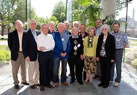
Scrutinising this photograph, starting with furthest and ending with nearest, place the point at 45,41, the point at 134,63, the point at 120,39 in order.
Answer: the point at 134,63 < the point at 120,39 < the point at 45,41

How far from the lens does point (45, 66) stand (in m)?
3.12

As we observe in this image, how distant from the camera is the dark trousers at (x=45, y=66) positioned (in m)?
3.03

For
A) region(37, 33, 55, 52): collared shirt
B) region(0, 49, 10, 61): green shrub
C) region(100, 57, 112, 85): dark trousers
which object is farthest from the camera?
region(0, 49, 10, 61): green shrub

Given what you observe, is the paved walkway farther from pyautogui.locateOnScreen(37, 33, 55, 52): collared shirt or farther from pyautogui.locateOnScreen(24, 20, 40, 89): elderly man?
pyautogui.locateOnScreen(37, 33, 55, 52): collared shirt

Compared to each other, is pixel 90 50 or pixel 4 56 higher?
pixel 90 50

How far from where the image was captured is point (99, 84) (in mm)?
3568

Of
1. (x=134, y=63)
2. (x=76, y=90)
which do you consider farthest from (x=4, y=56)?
(x=134, y=63)

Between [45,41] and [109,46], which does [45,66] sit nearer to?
[45,41]

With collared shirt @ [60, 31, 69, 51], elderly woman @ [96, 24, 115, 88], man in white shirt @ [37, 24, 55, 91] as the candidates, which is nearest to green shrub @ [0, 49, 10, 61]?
man in white shirt @ [37, 24, 55, 91]

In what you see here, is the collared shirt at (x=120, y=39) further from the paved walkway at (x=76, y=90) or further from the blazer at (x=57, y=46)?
the blazer at (x=57, y=46)

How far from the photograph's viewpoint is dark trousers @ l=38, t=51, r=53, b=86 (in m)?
3.03

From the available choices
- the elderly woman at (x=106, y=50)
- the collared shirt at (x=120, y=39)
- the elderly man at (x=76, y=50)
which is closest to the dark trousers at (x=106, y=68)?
the elderly woman at (x=106, y=50)

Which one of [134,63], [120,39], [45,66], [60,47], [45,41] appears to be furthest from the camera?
[134,63]

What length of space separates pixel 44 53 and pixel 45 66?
31 centimetres
